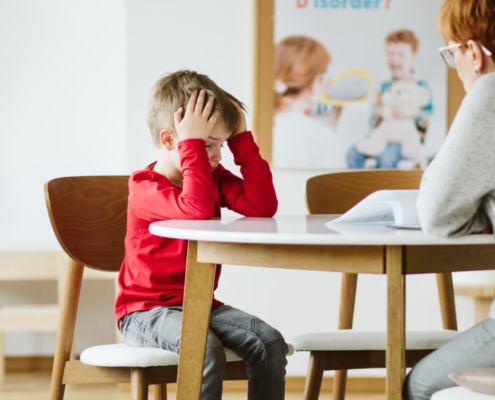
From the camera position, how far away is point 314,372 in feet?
5.02

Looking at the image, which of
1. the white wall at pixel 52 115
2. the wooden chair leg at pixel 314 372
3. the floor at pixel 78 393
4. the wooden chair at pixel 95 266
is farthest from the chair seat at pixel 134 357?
the white wall at pixel 52 115

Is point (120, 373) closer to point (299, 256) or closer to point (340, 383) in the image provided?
point (299, 256)

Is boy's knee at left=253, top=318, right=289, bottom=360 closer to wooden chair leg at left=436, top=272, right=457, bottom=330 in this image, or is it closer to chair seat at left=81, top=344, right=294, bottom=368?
chair seat at left=81, top=344, right=294, bottom=368

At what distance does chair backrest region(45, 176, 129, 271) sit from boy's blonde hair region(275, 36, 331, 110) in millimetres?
1095

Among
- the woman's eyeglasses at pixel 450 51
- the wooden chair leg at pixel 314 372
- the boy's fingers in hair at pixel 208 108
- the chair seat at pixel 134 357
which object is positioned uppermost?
the woman's eyeglasses at pixel 450 51

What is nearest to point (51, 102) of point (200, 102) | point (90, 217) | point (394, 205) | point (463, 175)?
point (90, 217)

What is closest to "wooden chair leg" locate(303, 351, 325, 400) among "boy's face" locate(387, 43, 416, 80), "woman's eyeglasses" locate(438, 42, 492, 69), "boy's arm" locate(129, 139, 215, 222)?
"boy's arm" locate(129, 139, 215, 222)

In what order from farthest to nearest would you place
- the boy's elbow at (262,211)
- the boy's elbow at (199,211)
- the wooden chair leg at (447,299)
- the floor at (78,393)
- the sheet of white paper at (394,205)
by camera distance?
the floor at (78,393) < the wooden chair leg at (447,299) < the boy's elbow at (262,211) < the boy's elbow at (199,211) < the sheet of white paper at (394,205)

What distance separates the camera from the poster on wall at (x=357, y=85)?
2.66 meters

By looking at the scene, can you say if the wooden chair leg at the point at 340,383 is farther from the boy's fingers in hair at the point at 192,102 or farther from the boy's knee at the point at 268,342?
the boy's fingers in hair at the point at 192,102

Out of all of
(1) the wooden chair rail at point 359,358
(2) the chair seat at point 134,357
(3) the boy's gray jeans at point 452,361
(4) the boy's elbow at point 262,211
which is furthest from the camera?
(4) the boy's elbow at point 262,211

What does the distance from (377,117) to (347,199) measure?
32.1 inches

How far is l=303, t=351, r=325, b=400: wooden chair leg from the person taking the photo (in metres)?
1.50

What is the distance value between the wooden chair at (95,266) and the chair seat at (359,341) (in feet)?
A: 0.66
